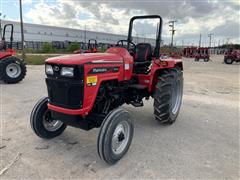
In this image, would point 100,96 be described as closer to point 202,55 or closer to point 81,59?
point 81,59

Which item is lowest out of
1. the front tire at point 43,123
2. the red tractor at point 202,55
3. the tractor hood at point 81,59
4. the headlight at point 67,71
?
the front tire at point 43,123

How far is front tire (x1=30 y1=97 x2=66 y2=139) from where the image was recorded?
3.20 meters

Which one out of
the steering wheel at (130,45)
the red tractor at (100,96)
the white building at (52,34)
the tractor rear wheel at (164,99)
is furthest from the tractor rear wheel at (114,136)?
the white building at (52,34)

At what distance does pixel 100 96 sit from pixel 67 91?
0.48m

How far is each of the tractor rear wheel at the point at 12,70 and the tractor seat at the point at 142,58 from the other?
5539 millimetres

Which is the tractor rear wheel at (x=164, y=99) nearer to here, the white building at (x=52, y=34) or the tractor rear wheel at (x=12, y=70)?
the tractor rear wheel at (x=12, y=70)

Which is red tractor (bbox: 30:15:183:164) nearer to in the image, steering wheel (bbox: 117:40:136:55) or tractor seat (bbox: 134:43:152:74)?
steering wheel (bbox: 117:40:136:55)

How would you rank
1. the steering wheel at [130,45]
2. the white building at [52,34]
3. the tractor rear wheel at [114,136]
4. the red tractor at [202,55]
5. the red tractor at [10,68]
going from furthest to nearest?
1. the white building at [52,34]
2. the red tractor at [202,55]
3. the red tractor at [10,68]
4. the steering wheel at [130,45]
5. the tractor rear wheel at [114,136]

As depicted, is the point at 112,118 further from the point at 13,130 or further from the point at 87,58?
the point at 13,130

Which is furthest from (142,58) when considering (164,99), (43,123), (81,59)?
(43,123)

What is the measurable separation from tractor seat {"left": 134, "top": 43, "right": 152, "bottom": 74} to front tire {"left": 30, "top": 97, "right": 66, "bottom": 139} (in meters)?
1.71

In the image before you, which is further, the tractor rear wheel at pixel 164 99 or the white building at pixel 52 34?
the white building at pixel 52 34

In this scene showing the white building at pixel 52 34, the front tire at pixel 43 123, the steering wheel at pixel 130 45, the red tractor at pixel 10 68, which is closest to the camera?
the front tire at pixel 43 123

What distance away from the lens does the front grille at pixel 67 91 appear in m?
2.61
